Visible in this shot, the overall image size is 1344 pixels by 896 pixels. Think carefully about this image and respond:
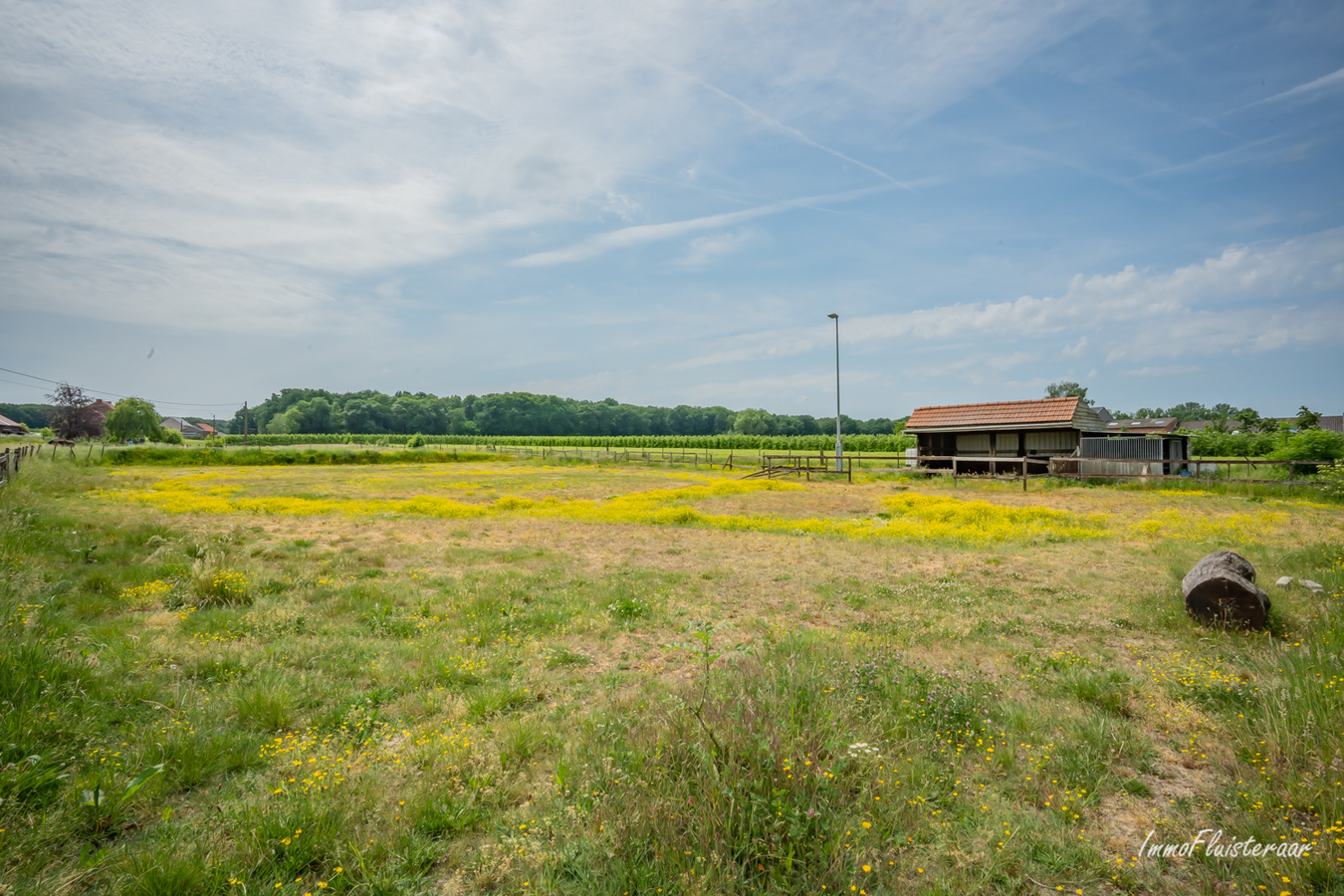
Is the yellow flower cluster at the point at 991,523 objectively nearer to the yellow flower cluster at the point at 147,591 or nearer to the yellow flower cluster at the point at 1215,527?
the yellow flower cluster at the point at 1215,527

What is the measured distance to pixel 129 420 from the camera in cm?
6988

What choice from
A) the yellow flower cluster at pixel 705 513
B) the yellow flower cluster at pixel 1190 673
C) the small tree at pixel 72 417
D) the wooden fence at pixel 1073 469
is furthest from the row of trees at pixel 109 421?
the yellow flower cluster at pixel 1190 673

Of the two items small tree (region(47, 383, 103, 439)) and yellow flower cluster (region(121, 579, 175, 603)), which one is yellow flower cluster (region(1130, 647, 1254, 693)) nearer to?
yellow flower cluster (region(121, 579, 175, 603))

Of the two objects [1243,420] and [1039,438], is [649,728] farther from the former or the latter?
[1243,420]

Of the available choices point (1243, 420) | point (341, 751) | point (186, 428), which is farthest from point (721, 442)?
point (186, 428)

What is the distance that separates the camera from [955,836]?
4.00 metres

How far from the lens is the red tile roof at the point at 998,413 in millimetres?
32844

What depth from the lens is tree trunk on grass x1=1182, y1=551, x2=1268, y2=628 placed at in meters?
8.09

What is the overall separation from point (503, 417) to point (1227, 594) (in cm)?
17338

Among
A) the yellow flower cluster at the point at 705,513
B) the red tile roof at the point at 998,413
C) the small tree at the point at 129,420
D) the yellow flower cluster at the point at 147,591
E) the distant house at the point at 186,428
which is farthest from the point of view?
the distant house at the point at 186,428

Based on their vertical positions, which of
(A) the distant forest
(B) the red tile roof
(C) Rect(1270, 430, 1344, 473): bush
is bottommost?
(C) Rect(1270, 430, 1344, 473): bush

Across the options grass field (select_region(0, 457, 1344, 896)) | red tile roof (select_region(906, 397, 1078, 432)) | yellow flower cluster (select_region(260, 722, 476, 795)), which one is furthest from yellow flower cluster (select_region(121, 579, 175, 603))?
red tile roof (select_region(906, 397, 1078, 432))

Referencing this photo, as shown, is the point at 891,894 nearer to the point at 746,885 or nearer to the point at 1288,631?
the point at 746,885

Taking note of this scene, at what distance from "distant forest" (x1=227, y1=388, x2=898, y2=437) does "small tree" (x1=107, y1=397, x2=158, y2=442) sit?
82.2 m
